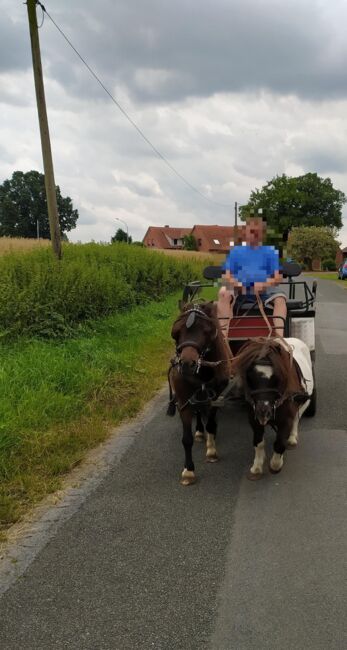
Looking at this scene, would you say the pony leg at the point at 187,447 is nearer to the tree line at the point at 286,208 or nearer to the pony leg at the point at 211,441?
the pony leg at the point at 211,441

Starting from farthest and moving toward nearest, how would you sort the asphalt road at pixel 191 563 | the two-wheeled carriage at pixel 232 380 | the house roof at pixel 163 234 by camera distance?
1. the house roof at pixel 163 234
2. the two-wheeled carriage at pixel 232 380
3. the asphalt road at pixel 191 563

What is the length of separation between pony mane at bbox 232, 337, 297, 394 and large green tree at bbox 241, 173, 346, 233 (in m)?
87.5

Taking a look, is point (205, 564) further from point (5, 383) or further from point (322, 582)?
point (5, 383)

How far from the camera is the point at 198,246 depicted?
89.9 meters

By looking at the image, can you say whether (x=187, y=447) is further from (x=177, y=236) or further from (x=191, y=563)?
(x=177, y=236)

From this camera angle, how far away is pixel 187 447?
165 inches

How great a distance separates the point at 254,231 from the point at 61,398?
285 centimetres

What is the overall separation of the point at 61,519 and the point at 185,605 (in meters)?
1.32

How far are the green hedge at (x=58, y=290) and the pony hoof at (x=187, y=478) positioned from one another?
4.14 meters

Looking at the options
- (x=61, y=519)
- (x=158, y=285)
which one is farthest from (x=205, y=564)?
(x=158, y=285)

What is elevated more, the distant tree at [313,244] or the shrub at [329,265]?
the distant tree at [313,244]

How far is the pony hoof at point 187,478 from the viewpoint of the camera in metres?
4.17

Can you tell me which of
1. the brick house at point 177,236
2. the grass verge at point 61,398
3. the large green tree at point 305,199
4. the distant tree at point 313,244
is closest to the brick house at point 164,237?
the brick house at point 177,236

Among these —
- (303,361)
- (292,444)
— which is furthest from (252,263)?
(292,444)
